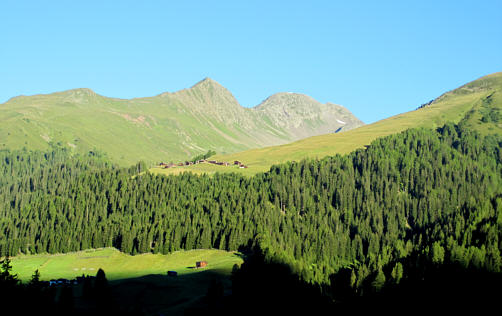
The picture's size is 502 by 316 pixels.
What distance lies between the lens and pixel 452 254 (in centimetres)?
16925

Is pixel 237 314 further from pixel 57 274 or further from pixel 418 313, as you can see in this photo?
pixel 57 274

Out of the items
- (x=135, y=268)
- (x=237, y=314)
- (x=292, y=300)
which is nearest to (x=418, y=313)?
(x=292, y=300)

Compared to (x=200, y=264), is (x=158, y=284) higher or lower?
higher

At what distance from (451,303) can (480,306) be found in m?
8.06

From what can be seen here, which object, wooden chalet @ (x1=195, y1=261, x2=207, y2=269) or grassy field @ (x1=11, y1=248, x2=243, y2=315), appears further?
wooden chalet @ (x1=195, y1=261, x2=207, y2=269)

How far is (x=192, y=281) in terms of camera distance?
15575 centimetres

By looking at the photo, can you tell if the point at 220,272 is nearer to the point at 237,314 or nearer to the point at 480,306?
the point at 237,314

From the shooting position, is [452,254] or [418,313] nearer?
[418,313]

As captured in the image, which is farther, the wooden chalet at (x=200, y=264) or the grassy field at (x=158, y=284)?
the wooden chalet at (x=200, y=264)

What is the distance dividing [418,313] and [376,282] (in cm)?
1454

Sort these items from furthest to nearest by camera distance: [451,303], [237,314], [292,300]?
[451,303]
[292,300]
[237,314]

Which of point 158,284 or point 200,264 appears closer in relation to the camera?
point 158,284

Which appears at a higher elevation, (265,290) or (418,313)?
(265,290)

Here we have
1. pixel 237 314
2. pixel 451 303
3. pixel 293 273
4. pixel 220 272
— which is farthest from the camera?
pixel 220 272
